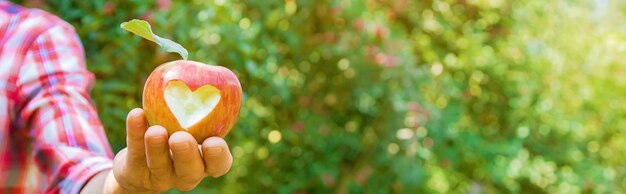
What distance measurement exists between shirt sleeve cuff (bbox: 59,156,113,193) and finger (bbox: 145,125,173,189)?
0.65 feet

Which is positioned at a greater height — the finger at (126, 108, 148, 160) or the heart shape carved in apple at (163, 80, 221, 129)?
the heart shape carved in apple at (163, 80, 221, 129)

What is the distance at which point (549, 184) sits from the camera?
146 inches

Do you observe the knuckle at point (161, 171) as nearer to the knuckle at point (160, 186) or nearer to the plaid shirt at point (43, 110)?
the knuckle at point (160, 186)

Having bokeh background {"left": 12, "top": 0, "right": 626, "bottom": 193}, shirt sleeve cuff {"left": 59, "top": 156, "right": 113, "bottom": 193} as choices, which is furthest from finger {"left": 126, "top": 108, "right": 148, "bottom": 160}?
bokeh background {"left": 12, "top": 0, "right": 626, "bottom": 193}

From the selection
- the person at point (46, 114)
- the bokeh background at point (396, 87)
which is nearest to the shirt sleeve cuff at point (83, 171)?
the person at point (46, 114)

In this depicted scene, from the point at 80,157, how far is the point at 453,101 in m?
2.45

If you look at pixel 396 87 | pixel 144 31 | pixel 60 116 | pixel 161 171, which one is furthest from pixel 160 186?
pixel 396 87

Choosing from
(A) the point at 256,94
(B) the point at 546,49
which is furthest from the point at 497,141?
(A) the point at 256,94

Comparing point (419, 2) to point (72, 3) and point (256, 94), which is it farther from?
point (72, 3)

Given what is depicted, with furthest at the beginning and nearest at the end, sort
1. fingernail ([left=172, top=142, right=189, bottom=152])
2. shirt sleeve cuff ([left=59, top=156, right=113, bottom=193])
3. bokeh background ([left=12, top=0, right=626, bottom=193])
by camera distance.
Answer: bokeh background ([left=12, top=0, right=626, bottom=193]) < shirt sleeve cuff ([left=59, top=156, right=113, bottom=193]) < fingernail ([left=172, top=142, right=189, bottom=152])

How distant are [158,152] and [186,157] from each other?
1.0 inches

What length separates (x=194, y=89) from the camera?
958 millimetres

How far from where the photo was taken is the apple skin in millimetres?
941

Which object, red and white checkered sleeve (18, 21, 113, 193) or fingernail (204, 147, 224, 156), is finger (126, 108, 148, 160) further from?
red and white checkered sleeve (18, 21, 113, 193)
